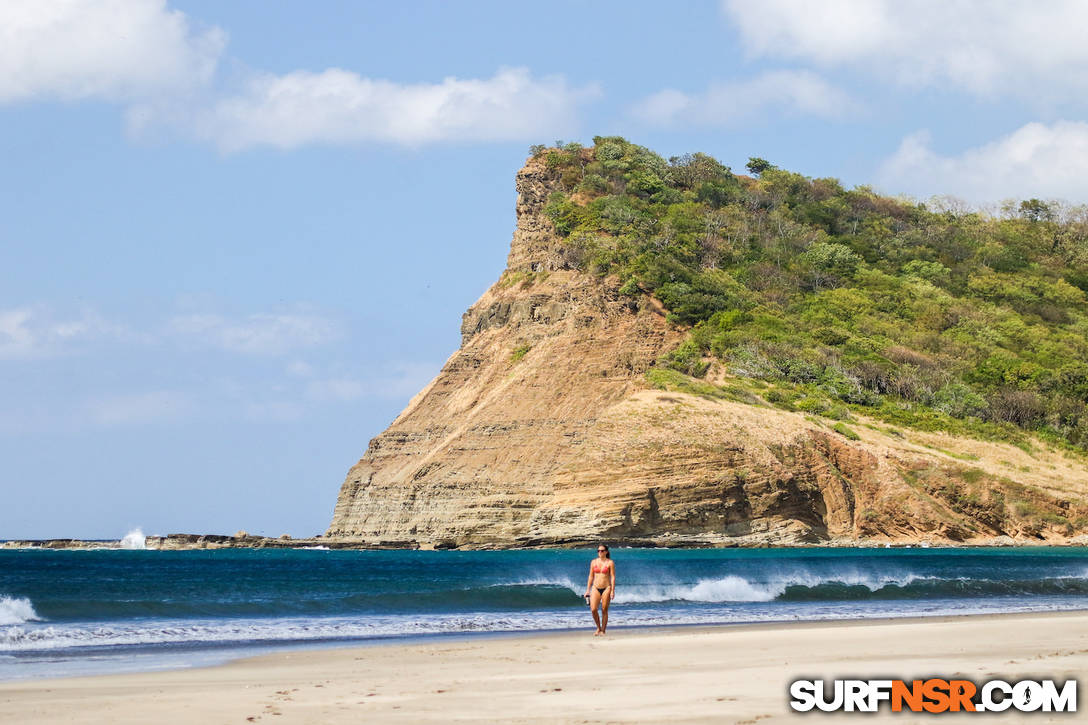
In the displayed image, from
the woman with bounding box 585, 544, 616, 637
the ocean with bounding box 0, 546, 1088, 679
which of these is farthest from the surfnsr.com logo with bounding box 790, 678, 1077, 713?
the ocean with bounding box 0, 546, 1088, 679

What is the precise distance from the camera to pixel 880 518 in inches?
2938

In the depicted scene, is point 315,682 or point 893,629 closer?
point 315,682

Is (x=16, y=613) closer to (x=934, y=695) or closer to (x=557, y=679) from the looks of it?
(x=557, y=679)

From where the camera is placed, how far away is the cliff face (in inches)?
2857

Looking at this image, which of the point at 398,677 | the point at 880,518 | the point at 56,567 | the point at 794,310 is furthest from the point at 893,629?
the point at 794,310

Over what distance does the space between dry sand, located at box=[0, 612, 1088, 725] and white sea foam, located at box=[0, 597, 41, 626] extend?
34.9 ft

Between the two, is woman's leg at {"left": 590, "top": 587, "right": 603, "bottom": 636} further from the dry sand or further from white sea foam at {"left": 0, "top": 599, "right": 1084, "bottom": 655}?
white sea foam at {"left": 0, "top": 599, "right": 1084, "bottom": 655}

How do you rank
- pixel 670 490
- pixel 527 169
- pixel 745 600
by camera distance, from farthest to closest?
pixel 527 169
pixel 670 490
pixel 745 600

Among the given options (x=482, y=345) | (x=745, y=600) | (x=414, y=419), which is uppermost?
(x=482, y=345)

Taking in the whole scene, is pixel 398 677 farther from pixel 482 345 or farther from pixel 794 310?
pixel 794 310

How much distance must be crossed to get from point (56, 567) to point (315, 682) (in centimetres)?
4935

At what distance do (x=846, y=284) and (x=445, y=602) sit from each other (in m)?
96.3

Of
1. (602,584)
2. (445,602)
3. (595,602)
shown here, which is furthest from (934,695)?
(445,602)

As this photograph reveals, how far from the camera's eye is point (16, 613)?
2750 cm
